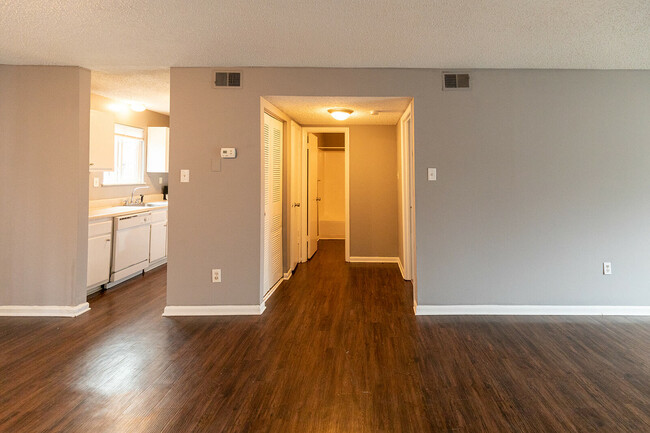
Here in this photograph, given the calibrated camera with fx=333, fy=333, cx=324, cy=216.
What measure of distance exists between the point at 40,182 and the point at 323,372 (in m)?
3.17

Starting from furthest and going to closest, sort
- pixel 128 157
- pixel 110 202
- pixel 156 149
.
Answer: pixel 156 149 → pixel 128 157 → pixel 110 202

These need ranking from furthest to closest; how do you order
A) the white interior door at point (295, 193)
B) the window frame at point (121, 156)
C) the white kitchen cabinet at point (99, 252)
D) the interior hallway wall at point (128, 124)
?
the window frame at point (121, 156)
the white interior door at point (295, 193)
the interior hallway wall at point (128, 124)
the white kitchen cabinet at point (99, 252)

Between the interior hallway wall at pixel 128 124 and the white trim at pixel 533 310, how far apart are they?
13.7 ft

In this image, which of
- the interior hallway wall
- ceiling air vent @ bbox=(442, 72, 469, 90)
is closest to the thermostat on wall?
the interior hallway wall

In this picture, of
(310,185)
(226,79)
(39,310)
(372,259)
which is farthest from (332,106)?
(39,310)

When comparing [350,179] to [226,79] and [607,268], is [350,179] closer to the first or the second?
[226,79]

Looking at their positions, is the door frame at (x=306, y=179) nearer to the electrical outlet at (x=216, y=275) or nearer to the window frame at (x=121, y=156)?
the electrical outlet at (x=216, y=275)

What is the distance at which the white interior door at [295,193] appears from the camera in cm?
465

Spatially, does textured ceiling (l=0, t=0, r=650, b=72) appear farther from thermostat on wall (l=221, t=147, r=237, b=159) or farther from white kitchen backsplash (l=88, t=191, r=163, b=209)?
white kitchen backsplash (l=88, t=191, r=163, b=209)

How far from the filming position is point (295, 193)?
4867mm

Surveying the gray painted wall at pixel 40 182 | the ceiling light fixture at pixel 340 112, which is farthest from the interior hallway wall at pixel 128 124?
the ceiling light fixture at pixel 340 112

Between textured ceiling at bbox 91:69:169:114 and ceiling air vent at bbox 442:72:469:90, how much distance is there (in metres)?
2.74

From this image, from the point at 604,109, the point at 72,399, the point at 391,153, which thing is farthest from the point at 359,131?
the point at 72,399

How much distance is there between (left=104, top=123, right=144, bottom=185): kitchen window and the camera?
4.89 m
